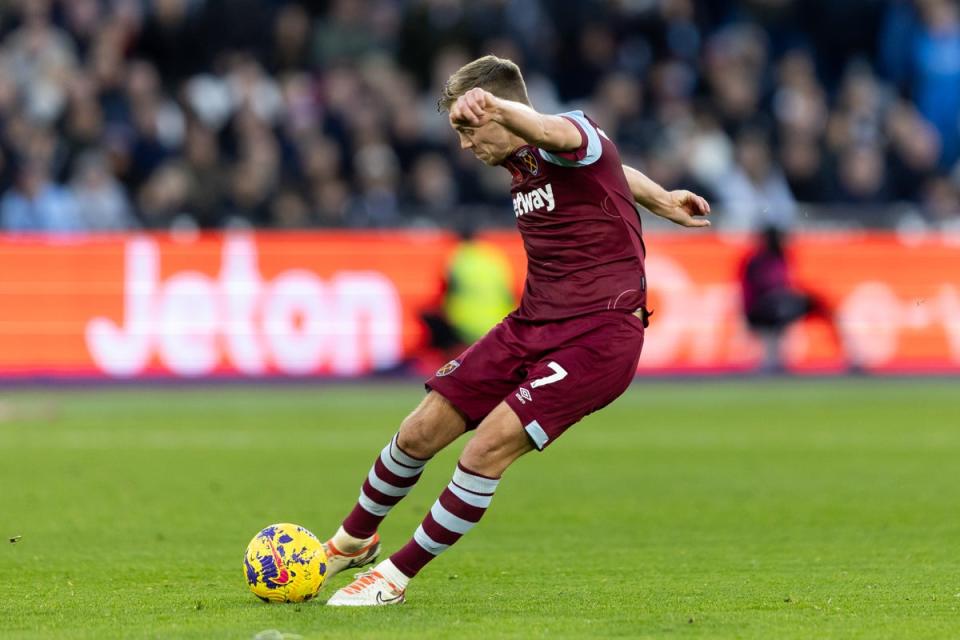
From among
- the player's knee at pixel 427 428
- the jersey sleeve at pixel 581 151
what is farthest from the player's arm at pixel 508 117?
the player's knee at pixel 427 428

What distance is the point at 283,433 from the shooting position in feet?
49.9

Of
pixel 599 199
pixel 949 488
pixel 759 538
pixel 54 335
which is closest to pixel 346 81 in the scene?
pixel 54 335

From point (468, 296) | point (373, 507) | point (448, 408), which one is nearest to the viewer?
point (448, 408)

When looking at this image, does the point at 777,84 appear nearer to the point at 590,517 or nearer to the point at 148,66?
the point at 148,66

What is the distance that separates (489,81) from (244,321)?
12.3 meters

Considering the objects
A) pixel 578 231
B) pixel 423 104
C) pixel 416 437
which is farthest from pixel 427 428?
pixel 423 104

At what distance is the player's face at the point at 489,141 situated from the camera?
712 centimetres

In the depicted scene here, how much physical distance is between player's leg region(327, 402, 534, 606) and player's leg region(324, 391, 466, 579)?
27 cm

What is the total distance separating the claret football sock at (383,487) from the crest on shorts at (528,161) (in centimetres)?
127

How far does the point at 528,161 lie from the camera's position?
23.8ft

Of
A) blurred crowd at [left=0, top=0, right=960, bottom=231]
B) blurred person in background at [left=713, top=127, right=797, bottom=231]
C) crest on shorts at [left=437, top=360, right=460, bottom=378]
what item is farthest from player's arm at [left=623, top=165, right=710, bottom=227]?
blurred person in background at [left=713, top=127, right=797, bottom=231]

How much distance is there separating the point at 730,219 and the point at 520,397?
13911 mm

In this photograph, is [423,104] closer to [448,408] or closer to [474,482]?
[448,408]

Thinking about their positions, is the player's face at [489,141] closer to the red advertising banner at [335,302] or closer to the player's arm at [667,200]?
the player's arm at [667,200]
